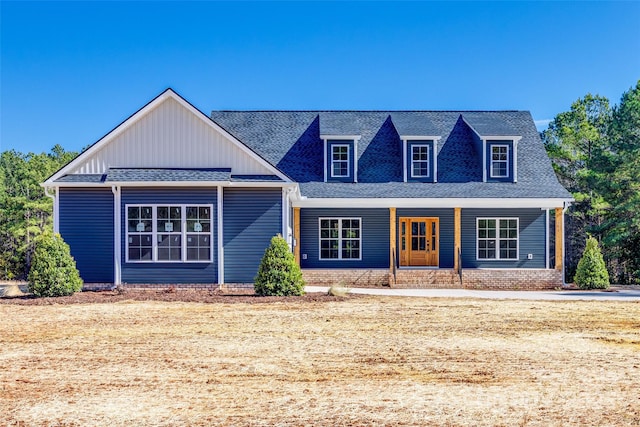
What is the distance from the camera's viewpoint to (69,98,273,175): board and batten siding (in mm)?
20094

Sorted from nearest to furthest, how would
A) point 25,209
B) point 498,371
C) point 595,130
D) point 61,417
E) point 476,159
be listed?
1. point 61,417
2. point 498,371
3. point 476,159
4. point 595,130
5. point 25,209

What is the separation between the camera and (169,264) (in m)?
19.8

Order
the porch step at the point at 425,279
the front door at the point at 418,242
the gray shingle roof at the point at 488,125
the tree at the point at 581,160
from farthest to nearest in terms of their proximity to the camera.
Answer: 1. the tree at the point at 581,160
2. the gray shingle roof at the point at 488,125
3. the front door at the point at 418,242
4. the porch step at the point at 425,279

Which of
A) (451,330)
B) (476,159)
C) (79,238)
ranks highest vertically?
(476,159)

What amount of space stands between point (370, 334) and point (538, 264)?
14.7 metres

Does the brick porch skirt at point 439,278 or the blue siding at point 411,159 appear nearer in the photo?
the brick porch skirt at point 439,278

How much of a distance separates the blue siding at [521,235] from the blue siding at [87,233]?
13186mm

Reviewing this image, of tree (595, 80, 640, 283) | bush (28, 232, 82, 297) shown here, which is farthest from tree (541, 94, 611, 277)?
bush (28, 232, 82, 297)

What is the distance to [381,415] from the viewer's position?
6754 mm

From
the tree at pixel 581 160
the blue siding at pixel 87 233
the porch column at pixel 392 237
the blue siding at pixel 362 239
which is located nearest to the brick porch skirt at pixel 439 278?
the porch column at pixel 392 237

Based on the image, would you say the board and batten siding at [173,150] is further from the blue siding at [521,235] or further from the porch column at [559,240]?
the porch column at [559,240]

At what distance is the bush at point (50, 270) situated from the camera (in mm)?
17875

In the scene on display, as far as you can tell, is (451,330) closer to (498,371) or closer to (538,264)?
(498,371)

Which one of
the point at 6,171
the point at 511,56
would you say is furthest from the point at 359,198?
the point at 6,171
